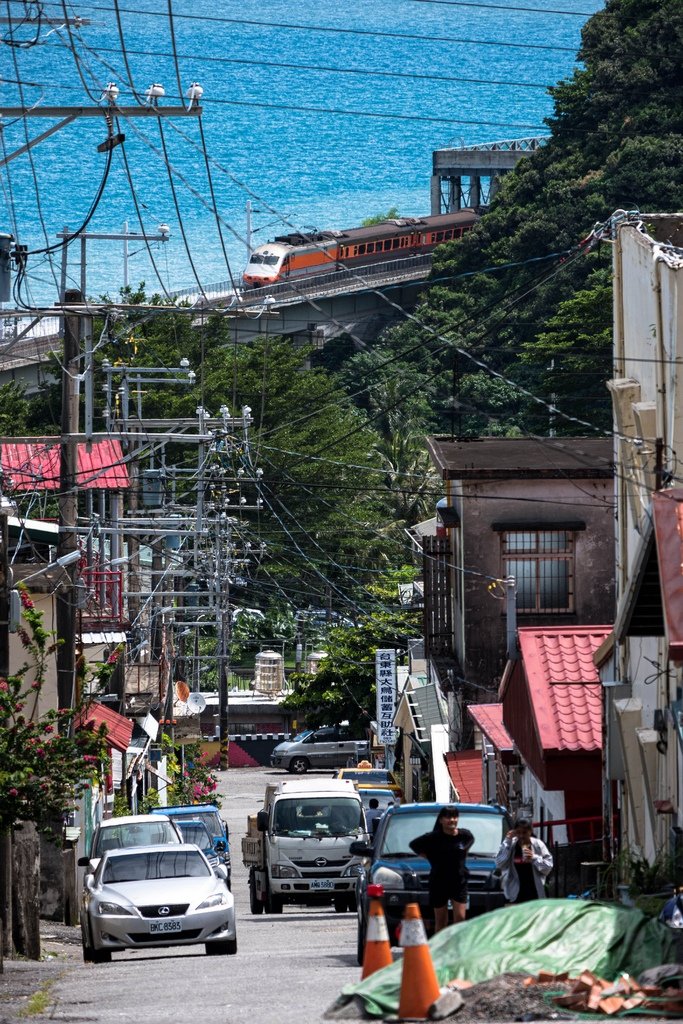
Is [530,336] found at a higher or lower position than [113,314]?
higher

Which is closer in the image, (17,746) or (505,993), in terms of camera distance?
(505,993)

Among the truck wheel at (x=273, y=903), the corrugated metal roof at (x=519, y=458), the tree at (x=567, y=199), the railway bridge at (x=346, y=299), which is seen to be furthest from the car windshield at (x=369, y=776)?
the railway bridge at (x=346, y=299)

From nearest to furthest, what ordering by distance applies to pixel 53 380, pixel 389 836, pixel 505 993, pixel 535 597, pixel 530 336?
1. pixel 505 993
2. pixel 389 836
3. pixel 535 597
4. pixel 530 336
5. pixel 53 380

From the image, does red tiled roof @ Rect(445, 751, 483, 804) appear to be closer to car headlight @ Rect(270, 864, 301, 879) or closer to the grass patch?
car headlight @ Rect(270, 864, 301, 879)

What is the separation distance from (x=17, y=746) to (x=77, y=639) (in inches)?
491

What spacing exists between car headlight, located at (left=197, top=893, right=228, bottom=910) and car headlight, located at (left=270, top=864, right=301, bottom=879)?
21.8ft

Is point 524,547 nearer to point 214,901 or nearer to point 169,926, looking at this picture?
point 214,901

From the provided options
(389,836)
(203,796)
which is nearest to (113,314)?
(389,836)

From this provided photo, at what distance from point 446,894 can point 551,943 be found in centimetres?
383

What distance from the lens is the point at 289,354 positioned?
82438 mm

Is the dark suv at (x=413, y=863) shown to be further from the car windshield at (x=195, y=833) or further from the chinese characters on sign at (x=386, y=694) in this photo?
the chinese characters on sign at (x=386, y=694)

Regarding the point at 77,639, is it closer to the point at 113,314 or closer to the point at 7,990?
the point at 113,314

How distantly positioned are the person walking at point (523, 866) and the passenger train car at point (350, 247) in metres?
76.1

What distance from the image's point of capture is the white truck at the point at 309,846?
84.8ft
